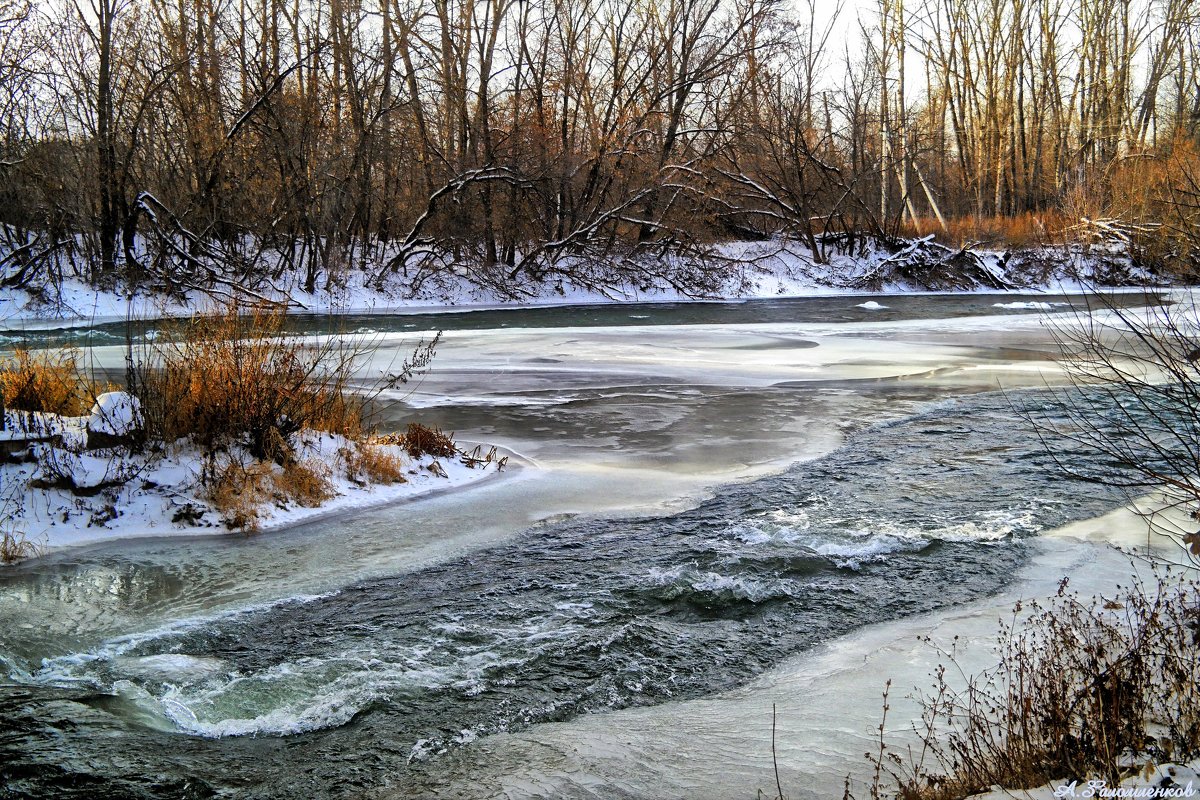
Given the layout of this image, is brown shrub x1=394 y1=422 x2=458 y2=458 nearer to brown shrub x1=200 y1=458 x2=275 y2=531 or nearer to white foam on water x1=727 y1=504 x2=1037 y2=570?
brown shrub x1=200 y1=458 x2=275 y2=531

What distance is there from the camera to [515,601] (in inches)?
254

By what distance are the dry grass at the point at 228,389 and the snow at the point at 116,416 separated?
105mm

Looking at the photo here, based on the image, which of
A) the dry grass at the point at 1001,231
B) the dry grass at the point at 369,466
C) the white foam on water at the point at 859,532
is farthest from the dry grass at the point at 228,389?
the dry grass at the point at 1001,231

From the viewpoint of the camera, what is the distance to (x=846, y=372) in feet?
54.5

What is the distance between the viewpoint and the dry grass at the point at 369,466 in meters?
9.25

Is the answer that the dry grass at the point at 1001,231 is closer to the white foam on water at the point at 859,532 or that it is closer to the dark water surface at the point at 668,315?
the dark water surface at the point at 668,315

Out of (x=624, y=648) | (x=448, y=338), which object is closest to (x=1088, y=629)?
(x=624, y=648)

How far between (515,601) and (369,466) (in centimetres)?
341

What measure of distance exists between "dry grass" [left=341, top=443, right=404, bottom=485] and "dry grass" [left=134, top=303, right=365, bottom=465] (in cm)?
60

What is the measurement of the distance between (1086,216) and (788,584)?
32392 mm

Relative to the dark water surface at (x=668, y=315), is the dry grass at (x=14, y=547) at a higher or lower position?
lower

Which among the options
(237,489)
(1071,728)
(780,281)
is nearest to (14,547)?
(237,489)

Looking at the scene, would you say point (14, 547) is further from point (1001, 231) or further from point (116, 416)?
point (1001, 231)

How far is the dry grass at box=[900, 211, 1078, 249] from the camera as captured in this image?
3866 cm
